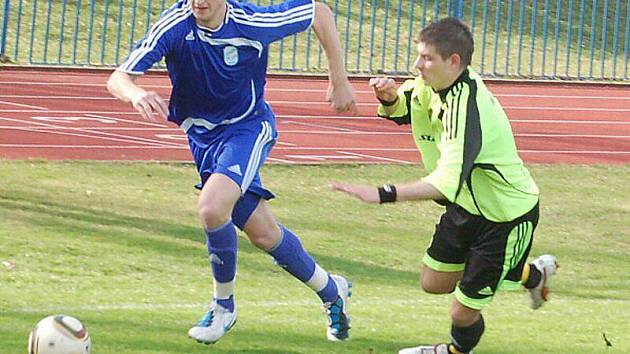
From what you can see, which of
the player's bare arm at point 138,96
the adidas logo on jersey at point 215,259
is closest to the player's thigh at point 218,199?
the adidas logo on jersey at point 215,259

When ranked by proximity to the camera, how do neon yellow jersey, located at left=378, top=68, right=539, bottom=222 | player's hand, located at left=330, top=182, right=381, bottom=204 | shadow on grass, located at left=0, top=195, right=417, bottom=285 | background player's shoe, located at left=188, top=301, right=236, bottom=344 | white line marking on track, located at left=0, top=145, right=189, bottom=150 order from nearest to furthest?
1. player's hand, located at left=330, top=182, right=381, bottom=204
2. neon yellow jersey, located at left=378, top=68, right=539, bottom=222
3. background player's shoe, located at left=188, top=301, right=236, bottom=344
4. shadow on grass, located at left=0, top=195, right=417, bottom=285
5. white line marking on track, located at left=0, top=145, right=189, bottom=150

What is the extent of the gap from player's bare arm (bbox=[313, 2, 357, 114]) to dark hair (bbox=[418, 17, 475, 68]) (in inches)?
28.6

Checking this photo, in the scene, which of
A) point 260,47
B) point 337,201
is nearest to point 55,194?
point 337,201

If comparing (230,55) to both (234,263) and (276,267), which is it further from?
(276,267)

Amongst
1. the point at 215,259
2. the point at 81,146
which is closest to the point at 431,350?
the point at 215,259

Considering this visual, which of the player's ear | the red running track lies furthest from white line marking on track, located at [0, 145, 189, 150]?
the player's ear

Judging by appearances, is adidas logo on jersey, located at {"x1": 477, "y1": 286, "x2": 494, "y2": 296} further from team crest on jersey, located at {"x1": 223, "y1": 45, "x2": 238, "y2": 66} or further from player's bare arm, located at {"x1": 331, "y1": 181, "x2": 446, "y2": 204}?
team crest on jersey, located at {"x1": 223, "y1": 45, "x2": 238, "y2": 66}

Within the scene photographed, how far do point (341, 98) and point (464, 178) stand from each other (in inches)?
46.6

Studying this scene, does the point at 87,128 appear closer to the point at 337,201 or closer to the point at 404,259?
the point at 337,201

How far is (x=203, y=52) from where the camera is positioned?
7867 mm

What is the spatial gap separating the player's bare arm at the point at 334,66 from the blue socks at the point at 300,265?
0.81 m

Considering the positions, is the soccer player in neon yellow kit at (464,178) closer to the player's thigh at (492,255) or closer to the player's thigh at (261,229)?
the player's thigh at (492,255)

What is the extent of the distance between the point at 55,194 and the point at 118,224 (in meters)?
1.37

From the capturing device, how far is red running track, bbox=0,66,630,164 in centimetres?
1655
